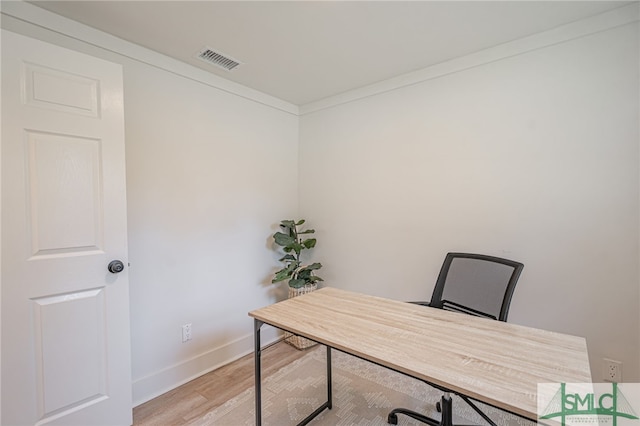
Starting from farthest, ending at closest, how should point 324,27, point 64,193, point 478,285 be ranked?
point 324,27, point 478,285, point 64,193

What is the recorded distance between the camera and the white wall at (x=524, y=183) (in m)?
1.63

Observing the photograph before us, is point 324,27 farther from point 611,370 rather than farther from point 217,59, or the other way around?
point 611,370

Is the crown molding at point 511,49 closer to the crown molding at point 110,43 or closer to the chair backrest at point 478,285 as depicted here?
the crown molding at point 110,43

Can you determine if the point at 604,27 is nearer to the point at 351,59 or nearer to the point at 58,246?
the point at 351,59

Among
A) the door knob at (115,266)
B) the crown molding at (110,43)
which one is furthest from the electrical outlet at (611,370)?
the crown molding at (110,43)

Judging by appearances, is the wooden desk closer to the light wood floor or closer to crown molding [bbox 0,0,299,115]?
the light wood floor

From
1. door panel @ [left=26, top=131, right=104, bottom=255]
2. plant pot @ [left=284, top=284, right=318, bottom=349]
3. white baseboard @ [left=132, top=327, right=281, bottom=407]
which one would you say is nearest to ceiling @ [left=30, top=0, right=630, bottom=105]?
door panel @ [left=26, top=131, right=104, bottom=255]

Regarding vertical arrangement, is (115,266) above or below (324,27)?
below

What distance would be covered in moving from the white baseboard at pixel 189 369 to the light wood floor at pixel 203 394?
39 millimetres

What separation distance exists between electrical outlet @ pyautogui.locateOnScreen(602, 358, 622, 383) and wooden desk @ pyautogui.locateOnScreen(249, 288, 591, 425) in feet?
3.09

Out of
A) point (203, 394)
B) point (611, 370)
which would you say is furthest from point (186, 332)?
point (611, 370)

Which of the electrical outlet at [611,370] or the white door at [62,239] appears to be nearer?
the white door at [62,239]

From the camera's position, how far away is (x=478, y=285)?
64.4 inches

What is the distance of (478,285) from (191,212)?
6.66ft
